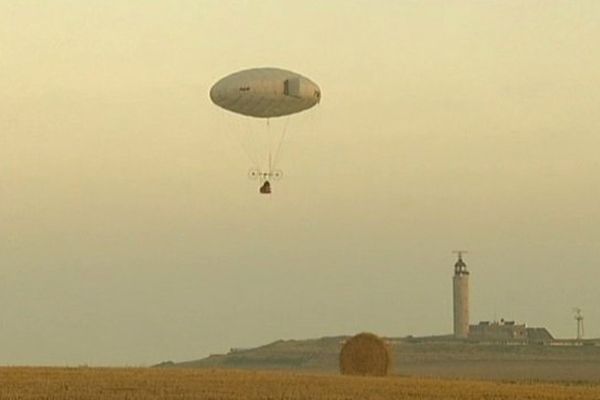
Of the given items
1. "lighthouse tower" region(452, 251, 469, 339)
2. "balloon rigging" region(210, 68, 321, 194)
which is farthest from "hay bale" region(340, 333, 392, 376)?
"lighthouse tower" region(452, 251, 469, 339)

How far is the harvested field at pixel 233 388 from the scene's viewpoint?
3934 cm

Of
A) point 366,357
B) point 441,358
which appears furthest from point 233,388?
point 441,358

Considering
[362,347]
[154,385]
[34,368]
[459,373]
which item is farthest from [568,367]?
[154,385]

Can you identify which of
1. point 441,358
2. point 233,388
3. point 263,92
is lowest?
point 233,388

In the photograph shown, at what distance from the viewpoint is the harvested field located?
3934cm

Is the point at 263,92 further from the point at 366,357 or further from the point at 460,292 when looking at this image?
the point at 460,292

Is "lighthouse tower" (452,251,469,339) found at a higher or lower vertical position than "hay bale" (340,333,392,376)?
higher

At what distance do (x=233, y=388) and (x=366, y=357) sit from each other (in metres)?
16.6

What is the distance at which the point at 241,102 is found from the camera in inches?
2218

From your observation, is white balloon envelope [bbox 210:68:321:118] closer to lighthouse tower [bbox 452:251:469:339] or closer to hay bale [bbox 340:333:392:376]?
hay bale [bbox 340:333:392:376]

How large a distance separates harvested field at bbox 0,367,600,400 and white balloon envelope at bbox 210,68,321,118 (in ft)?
37.5

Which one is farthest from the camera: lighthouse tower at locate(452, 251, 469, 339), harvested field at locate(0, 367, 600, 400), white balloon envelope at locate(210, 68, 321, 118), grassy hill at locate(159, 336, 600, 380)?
lighthouse tower at locate(452, 251, 469, 339)

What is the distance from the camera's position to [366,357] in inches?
2264

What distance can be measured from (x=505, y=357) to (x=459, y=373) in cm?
2195
